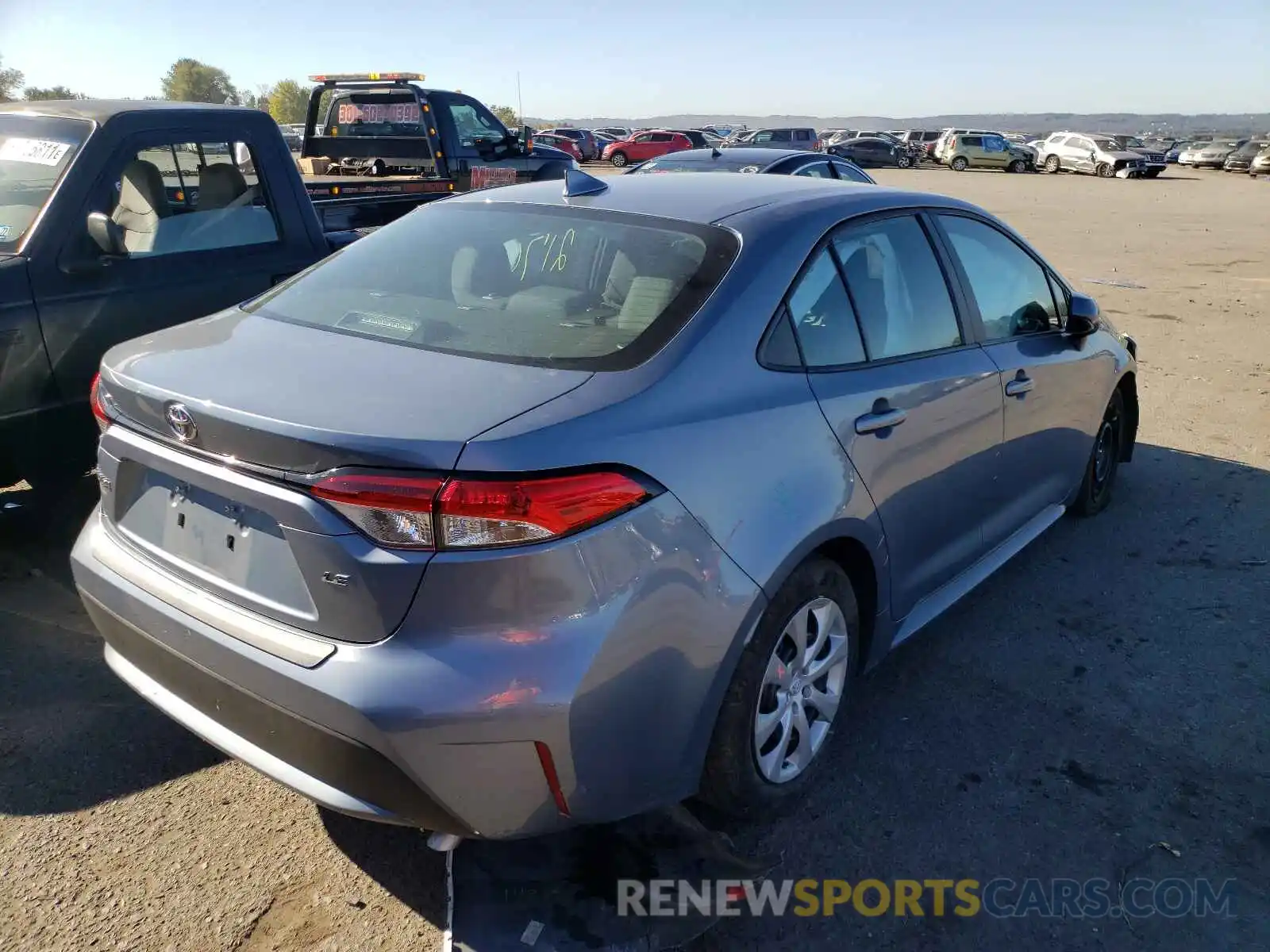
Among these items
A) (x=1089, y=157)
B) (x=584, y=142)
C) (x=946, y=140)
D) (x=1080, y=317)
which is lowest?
(x=584, y=142)

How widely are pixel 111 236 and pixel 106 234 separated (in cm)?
3

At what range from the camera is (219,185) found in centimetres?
488

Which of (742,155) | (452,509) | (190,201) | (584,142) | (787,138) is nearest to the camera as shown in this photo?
(452,509)

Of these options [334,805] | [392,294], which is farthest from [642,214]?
[334,805]

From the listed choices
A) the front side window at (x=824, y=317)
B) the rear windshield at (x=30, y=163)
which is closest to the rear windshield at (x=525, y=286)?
the front side window at (x=824, y=317)

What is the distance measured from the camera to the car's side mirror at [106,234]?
4.14 metres

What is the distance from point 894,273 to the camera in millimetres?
3254

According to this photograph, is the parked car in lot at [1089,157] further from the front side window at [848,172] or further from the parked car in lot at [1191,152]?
the front side window at [848,172]

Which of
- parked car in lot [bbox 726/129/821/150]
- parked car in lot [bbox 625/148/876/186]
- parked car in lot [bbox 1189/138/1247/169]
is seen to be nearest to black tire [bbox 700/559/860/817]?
parked car in lot [bbox 625/148/876/186]

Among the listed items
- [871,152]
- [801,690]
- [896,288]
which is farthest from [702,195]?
[871,152]

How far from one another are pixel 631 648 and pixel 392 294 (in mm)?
1383

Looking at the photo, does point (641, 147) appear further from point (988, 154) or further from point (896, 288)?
point (896, 288)

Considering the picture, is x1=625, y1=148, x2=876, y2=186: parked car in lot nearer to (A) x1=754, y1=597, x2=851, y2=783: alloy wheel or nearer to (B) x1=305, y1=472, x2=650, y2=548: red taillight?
(A) x1=754, y1=597, x2=851, y2=783: alloy wheel

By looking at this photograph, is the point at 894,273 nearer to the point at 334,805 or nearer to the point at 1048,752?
the point at 1048,752
